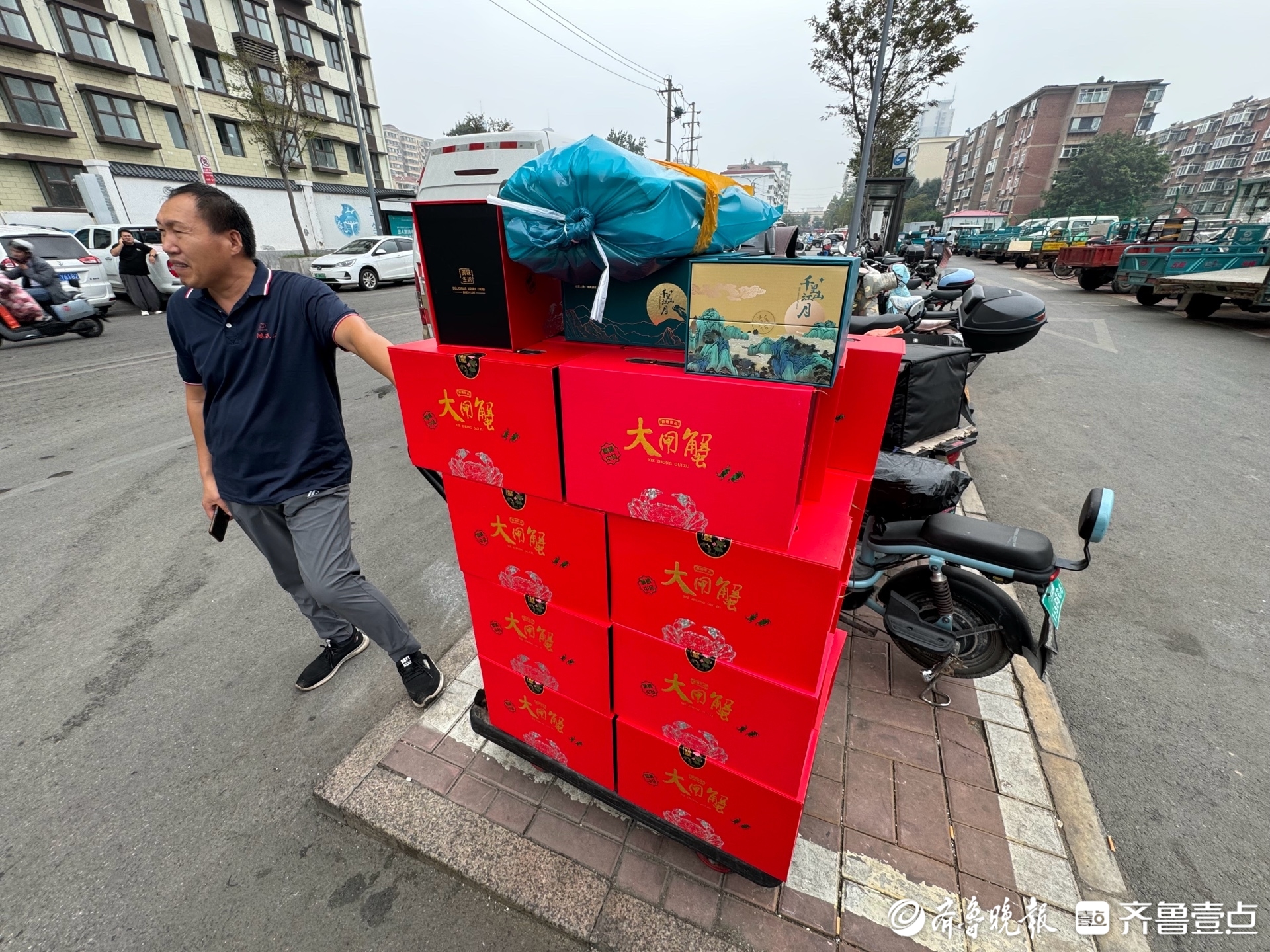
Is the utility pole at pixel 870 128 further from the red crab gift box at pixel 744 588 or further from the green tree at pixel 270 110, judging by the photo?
the green tree at pixel 270 110

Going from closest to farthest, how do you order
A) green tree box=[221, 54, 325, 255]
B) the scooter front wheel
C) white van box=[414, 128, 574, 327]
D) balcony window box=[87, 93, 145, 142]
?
the scooter front wheel, white van box=[414, 128, 574, 327], green tree box=[221, 54, 325, 255], balcony window box=[87, 93, 145, 142]

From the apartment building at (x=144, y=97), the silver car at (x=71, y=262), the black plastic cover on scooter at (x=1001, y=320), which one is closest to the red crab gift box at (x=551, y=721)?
the black plastic cover on scooter at (x=1001, y=320)

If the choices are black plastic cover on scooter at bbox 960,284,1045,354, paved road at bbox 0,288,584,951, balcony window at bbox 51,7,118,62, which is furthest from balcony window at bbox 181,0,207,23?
black plastic cover on scooter at bbox 960,284,1045,354

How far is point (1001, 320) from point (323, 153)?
34855mm

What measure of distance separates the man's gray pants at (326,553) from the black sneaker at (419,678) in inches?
1.9

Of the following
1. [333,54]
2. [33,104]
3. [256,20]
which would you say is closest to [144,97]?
[33,104]

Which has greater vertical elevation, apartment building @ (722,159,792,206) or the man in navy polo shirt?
apartment building @ (722,159,792,206)

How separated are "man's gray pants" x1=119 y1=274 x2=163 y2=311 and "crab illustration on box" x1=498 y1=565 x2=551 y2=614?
602 inches

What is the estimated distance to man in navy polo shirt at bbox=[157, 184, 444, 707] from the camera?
1.89 meters

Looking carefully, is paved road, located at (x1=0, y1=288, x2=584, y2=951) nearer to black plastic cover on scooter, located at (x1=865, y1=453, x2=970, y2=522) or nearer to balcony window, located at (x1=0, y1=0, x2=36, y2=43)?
black plastic cover on scooter, located at (x1=865, y1=453, x2=970, y2=522)

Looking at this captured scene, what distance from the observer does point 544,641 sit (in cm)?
181

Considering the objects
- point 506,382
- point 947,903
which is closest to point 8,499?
point 506,382

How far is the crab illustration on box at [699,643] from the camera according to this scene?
144cm

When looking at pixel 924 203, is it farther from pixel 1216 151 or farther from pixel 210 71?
pixel 210 71
